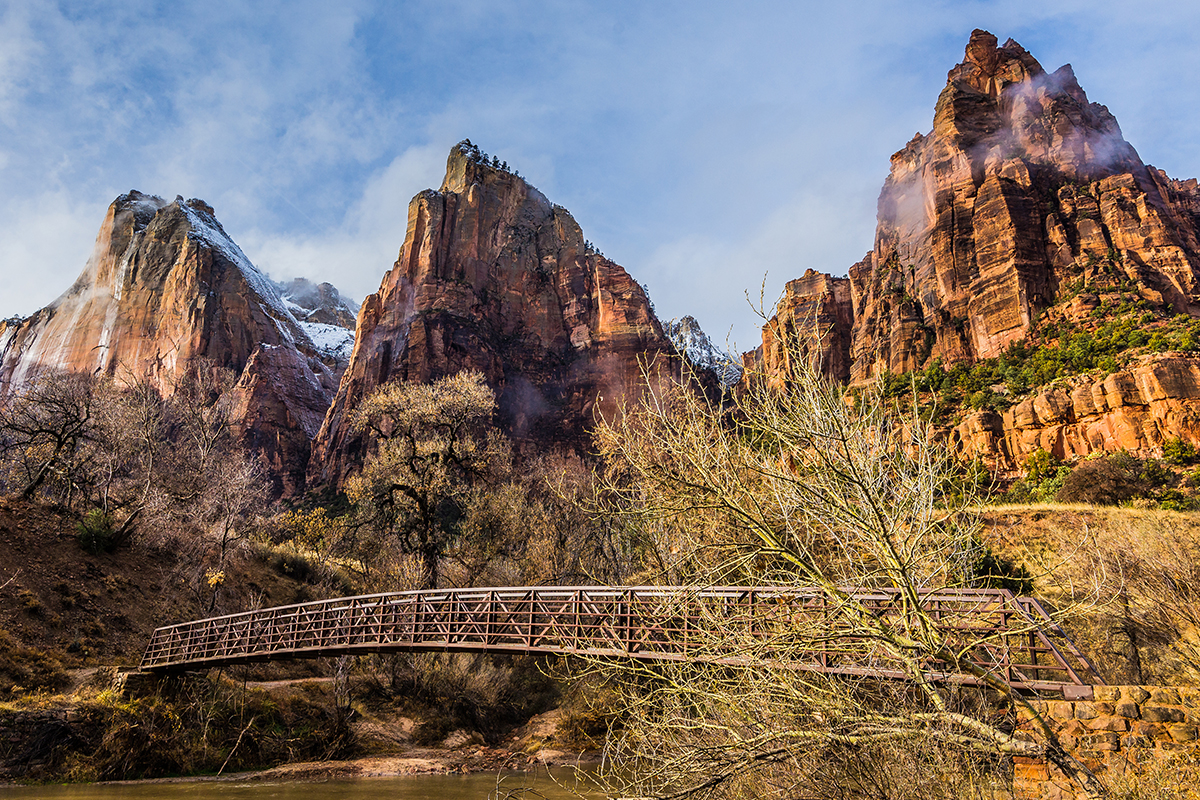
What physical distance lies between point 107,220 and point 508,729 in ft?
413

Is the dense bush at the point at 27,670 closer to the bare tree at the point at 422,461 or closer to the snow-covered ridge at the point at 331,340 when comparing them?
the bare tree at the point at 422,461

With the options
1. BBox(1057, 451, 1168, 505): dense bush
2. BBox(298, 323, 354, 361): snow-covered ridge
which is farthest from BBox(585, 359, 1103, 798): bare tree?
BBox(298, 323, 354, 361): snow-covered ridge

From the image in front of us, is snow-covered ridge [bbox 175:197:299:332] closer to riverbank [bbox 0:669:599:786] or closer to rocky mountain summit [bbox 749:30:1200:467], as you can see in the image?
rocky mountain summit [bbox 749:30:1200:467]

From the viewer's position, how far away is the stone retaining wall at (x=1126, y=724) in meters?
6.75

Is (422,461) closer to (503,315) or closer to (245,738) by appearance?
(245,738)

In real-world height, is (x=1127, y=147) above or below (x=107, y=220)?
below

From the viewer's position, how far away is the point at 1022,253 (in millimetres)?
70875

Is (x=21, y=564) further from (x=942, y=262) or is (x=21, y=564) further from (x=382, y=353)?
(x=942, y=262)

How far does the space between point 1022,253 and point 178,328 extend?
111162 mm

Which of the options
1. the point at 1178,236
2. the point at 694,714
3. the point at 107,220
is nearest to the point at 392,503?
the point at 694,714

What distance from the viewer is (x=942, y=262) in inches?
3162

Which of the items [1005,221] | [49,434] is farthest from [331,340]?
[1005,221]

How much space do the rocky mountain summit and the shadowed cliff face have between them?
104 ft

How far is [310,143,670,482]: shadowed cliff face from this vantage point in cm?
8669
